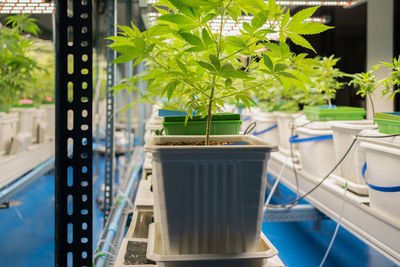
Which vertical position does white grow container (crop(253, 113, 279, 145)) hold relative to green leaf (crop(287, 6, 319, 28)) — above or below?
below

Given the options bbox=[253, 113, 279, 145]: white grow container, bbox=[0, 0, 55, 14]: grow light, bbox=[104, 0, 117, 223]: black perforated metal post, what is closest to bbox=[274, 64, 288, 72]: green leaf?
bbox=[0, 0, 55, 14]: grow light

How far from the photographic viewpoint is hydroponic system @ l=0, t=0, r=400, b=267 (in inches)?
24.0

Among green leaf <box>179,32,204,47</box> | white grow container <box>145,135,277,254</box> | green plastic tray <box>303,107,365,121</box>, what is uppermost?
green leaf <box>179,32,204,47</box>

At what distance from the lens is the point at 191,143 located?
78 centimetres

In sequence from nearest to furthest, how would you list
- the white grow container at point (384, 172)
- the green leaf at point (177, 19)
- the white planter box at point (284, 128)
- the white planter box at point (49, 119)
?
the green leaf at point (177, 19)
the white grow container at point (384, 172)
the white planter box at point (49, 119)
the white planter box at point (284, 128)

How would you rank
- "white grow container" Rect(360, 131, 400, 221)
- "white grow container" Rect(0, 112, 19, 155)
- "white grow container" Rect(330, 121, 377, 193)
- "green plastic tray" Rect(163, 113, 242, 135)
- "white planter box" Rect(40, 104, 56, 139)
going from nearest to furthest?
"green plastic tray" Rect(163, 113, 242, 135)
"white grow container" Rect(360, 131, 400, 221)
"white grow container" Rect(330, 121, 377, 193)
"white grow container" Rect(0, 112, 19, 155)
"white planter box" Rect(40, 104, 56, 139)

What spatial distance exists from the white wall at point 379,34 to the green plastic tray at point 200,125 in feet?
10.8

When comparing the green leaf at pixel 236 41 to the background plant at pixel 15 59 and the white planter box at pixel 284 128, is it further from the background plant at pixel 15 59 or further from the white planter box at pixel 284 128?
the white planter box at pixel 284 128

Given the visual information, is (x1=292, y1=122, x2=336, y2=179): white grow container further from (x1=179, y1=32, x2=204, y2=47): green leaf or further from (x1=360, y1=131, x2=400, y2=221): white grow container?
(x1=179, y1=32, x2=204, y2=47): green leaf

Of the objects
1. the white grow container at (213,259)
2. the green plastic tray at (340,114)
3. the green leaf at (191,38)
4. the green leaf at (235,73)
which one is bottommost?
the white grow container at (213,259)

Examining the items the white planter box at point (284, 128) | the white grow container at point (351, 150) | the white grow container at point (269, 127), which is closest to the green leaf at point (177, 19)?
the white grow container at point (351, 150)

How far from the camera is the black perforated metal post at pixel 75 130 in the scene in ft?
2.11

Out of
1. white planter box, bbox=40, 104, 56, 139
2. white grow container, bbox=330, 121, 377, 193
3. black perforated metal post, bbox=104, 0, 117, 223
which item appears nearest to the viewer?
white grow container, bbox=330, 121, 377, 193

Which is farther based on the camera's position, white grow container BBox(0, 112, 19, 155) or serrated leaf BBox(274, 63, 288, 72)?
white grow container BBox(0, 112, 19, 155)
